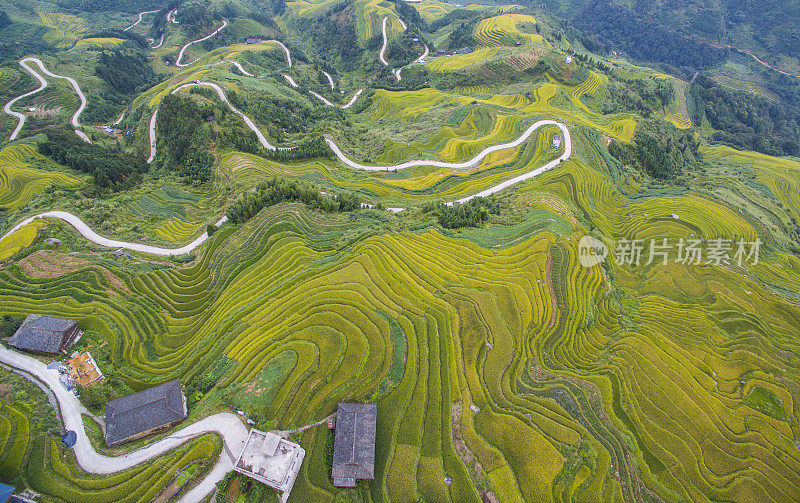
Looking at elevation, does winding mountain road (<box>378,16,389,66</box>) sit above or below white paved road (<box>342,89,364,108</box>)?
above

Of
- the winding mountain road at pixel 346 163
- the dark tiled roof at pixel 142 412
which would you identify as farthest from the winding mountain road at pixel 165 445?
the winding mountain road at pixel 346 163

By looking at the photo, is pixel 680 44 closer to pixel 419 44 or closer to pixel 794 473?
pixel 419 44

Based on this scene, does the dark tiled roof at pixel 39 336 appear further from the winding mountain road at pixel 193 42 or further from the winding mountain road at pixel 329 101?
the winding mountain road at pixel 193 42

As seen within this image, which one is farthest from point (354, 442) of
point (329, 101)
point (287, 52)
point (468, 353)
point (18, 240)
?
point (287, 52)

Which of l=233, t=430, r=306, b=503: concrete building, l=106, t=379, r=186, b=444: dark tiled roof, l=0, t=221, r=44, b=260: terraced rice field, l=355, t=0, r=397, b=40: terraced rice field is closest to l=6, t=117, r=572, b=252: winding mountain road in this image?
l=0, t=221, r=44, b=260: terraced rice field

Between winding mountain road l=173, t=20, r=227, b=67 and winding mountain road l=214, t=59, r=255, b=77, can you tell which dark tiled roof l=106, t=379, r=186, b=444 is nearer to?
winding mountain road l=214, t=59, r=255, b=77

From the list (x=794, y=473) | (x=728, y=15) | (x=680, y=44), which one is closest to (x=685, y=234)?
(x=794, y=473)
